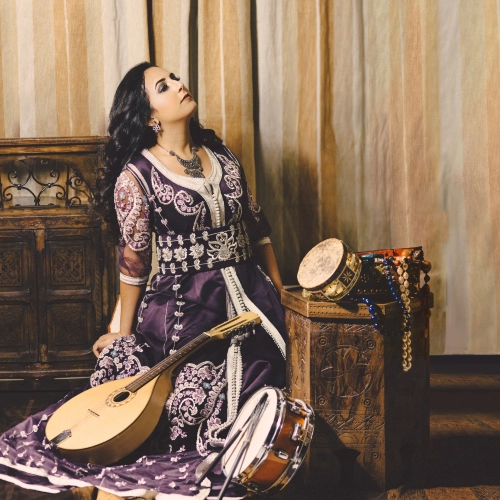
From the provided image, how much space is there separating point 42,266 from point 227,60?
1153 mm

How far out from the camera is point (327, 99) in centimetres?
288

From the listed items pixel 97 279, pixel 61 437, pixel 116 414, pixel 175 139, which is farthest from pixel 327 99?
pixel 61 437

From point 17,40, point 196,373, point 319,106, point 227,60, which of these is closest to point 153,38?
point 227,60

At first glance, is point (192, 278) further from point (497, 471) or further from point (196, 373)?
point (497, 471)

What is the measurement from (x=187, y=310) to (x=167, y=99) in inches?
27.6

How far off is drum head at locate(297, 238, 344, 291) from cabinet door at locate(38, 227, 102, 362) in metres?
1.15

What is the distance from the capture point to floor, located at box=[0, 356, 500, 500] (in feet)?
5.80

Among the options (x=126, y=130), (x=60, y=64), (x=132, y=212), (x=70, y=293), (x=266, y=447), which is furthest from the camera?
(x=60, y=64)

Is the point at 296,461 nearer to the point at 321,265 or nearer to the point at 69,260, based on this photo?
the point at 321,265

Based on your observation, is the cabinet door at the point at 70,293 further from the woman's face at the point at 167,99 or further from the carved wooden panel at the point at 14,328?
the woman's face at the point at 167,99

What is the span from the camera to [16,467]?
1.92 metres

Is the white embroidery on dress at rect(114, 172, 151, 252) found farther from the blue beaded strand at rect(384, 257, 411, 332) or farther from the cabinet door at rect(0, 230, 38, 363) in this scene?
the blue beaded strand at rect(384, 257, 411, 332)

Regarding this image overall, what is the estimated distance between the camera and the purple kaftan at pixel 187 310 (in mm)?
1950

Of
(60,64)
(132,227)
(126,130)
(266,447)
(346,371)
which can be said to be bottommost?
(266,447)
